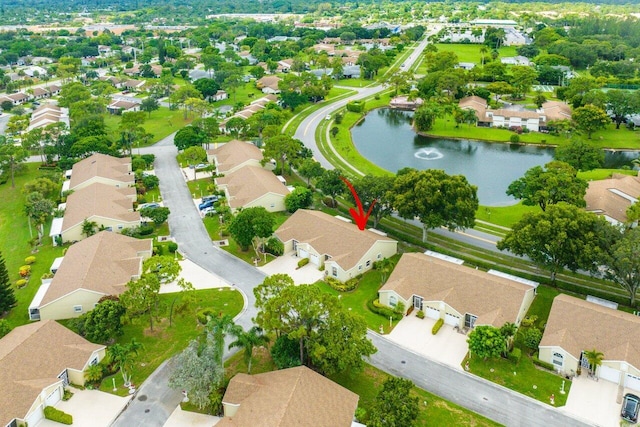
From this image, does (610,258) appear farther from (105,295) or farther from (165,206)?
(165,206)

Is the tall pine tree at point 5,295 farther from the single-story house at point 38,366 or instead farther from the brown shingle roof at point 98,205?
the brown shingle roof at point 98,205

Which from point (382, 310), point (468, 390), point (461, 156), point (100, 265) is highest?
point (100, 265)

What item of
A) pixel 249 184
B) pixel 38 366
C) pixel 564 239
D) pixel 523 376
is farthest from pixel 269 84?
pixel 523 376

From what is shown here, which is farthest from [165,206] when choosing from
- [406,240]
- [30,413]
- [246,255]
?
[30,413]

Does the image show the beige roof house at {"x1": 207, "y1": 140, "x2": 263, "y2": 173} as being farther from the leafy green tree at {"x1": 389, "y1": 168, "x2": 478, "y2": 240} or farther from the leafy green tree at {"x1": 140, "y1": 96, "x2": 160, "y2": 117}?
the leafy green tree at {"x1": 140, "y1": 96, "x2": 160, "y2": 117}

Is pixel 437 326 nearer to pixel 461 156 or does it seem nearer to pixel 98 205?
pixel 98 205

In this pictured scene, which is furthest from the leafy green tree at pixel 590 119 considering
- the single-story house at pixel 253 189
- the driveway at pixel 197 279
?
the driveway at pixel 197 279

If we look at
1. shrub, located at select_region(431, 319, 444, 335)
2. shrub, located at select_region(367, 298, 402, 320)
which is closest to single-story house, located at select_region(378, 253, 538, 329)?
shrub, located at select_region(431, 319, 444, 335)
